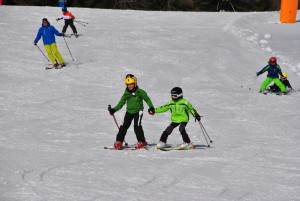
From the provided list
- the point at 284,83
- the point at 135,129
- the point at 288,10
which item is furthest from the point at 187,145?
the point at 288,10

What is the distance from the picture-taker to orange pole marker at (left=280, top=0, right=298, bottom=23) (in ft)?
67.7

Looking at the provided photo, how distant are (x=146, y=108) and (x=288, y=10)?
12.2 meters

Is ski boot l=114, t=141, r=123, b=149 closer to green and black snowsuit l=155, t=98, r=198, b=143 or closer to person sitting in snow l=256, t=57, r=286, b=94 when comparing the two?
green and black snowsuit l=155, t=98, r=198, b=143

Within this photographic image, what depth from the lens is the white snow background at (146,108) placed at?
5.81m

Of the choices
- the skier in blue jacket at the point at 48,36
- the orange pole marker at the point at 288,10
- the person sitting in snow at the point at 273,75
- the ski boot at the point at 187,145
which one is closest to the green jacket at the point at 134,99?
the ski boot at the point at 187,145

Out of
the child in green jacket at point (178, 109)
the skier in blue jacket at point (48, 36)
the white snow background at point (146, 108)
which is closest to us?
the white snow background at point (146, 108)

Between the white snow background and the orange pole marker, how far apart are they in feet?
1.40

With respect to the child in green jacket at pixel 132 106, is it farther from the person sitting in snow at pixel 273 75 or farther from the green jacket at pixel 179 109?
the person sitting in snow at pixel 273 75

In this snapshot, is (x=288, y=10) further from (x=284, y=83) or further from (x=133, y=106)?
(x=133, y=106)

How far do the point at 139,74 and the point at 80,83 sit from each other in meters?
1.87

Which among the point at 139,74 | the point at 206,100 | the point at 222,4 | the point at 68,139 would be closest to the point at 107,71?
the point at 139,74

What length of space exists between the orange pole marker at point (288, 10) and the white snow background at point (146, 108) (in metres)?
0.43

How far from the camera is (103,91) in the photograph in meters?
12.5

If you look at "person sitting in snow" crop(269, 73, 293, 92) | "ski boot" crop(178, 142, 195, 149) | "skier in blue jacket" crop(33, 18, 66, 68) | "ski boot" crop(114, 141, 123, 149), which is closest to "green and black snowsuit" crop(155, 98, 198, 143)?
"ski boot" crop(178, 142, 195, 149)
